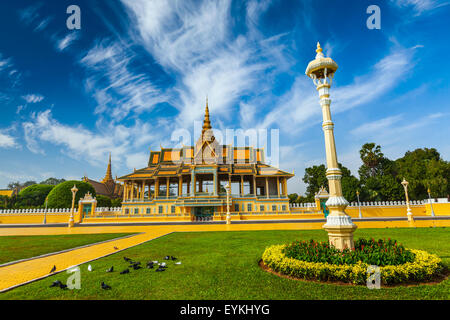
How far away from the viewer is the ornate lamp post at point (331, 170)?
6.15 m

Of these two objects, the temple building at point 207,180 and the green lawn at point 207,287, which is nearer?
the green lawn at point 207,287

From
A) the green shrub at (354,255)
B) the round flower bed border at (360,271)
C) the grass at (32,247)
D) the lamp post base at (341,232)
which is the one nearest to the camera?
the round flower bed border at (360,271)

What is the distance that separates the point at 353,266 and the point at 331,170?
2.62m

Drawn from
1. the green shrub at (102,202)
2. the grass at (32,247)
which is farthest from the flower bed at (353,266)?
the green shrub at (102,202)

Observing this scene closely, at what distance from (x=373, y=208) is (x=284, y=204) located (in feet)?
41.3

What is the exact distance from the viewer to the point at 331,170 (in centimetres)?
668

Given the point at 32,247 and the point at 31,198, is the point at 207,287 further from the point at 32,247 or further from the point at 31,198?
the point at 31,198

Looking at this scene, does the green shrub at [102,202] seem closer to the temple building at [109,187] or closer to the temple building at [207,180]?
the temple building at [207,180]

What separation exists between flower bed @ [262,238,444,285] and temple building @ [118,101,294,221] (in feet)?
90.5

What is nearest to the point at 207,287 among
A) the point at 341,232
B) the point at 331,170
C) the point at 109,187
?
the point at 341,232

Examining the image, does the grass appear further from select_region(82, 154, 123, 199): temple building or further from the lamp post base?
select_region(82, 154, 123, 199): temple building

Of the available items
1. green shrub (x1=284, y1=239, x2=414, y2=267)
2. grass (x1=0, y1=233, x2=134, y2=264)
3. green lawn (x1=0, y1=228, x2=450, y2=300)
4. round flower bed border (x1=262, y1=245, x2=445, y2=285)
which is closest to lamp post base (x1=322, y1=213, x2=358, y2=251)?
green shrub (x1=284, y1=239, x2=414, y2=267)
